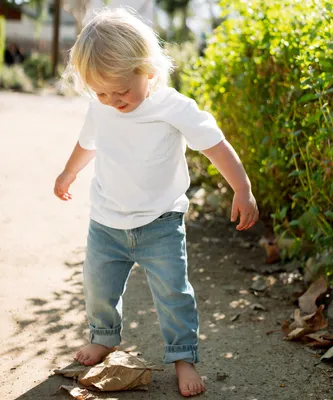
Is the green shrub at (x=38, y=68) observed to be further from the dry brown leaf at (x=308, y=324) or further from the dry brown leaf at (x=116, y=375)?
the dry brown leaf at (x=116, y=375)

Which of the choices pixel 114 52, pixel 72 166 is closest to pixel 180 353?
pixel 72 166

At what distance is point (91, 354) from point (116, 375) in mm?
252

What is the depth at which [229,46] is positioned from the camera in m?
4.87

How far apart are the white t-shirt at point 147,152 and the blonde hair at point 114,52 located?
0.15 metres

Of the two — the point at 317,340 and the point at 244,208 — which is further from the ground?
the point at 244,208

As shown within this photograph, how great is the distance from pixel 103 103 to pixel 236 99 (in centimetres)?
225

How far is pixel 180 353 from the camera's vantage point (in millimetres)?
2799

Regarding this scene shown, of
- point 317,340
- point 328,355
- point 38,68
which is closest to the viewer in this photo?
point 328,355

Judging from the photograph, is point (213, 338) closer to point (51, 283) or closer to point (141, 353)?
point (141, 353)

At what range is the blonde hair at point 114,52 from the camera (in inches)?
99.3

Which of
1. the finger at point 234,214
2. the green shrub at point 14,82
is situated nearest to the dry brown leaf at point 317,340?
the finger at point 234,214

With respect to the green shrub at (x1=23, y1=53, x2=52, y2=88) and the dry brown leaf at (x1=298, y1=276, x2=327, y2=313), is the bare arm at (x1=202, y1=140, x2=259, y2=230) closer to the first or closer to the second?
the dry brown leaf at (x1=298, y1=276, x2=327, y2=313)

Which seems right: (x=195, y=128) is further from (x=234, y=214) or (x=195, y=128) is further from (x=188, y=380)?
(x=188, y=380)

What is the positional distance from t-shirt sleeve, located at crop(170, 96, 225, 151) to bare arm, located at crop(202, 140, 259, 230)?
35 millimetres
